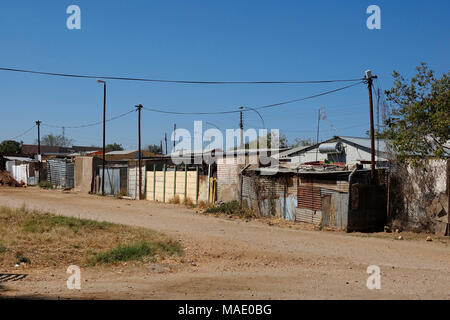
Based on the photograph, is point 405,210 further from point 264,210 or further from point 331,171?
point 264,210

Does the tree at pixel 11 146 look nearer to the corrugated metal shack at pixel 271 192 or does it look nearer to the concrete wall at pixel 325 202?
the corrugated metal shack at pixel 271 192

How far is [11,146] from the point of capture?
250ft

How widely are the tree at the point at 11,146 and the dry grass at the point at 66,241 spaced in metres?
66.8

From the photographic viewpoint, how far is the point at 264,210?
18406mm

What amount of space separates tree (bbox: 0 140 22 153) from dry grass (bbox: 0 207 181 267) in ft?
219

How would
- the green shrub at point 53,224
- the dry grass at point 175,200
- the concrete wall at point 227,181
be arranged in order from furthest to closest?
the dry grass at point 175,200, the concrete wall at point 227,181, the green shrub at point 53,224

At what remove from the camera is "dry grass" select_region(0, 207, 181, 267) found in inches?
383

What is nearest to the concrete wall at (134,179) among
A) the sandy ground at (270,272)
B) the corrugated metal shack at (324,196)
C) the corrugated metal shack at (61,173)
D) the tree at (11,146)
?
the corrugated metal shack at (61,173)

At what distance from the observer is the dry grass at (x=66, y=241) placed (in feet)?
31.9

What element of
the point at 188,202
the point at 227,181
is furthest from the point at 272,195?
the point at 188,202

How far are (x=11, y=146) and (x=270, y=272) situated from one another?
77369 millimetres

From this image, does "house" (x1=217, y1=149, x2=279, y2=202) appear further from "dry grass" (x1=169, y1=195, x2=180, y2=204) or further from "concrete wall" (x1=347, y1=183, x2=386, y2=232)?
"concrete wall" (x1=347, y1=183, x2=386, y2=232)
